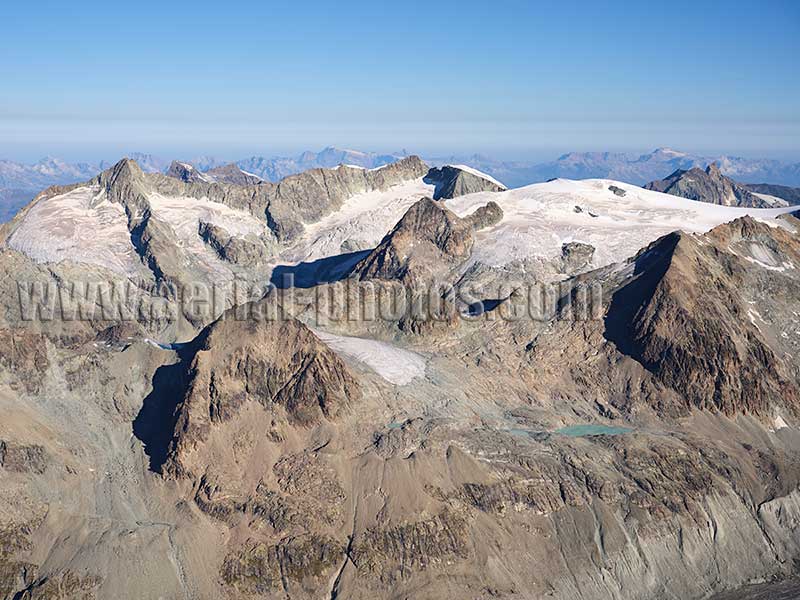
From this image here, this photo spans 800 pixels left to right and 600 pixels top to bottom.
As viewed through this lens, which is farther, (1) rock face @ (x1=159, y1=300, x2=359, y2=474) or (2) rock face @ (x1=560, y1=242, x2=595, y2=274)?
(2) rock face @ (x1=560, y1=242, x2=595, y2=274)

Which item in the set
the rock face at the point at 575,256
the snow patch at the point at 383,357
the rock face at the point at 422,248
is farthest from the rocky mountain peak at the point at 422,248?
the snow patch at the point at 383,357

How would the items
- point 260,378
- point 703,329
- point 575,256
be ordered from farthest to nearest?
point 575,256
point 703,329
point 260,378

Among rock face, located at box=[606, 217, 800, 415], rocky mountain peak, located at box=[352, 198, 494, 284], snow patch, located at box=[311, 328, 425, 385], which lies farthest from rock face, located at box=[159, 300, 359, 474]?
rocky mountain peak, located at box=[352, 198, 494, 284]

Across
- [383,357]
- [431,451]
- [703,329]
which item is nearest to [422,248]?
[383,357]

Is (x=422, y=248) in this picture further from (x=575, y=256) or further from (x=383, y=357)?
(x=383, y=357)

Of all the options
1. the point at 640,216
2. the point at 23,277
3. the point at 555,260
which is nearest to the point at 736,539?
the point at 555,260

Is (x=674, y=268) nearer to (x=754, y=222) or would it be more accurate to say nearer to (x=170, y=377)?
(x=754, y=222)

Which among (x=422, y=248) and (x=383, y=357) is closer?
(x=383, y=357)

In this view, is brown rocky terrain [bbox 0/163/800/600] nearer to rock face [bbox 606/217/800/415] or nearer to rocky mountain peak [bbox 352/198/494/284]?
rock face [bbox 606/217/800/415]

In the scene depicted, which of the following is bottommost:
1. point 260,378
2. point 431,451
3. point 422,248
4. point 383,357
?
point 431,451
